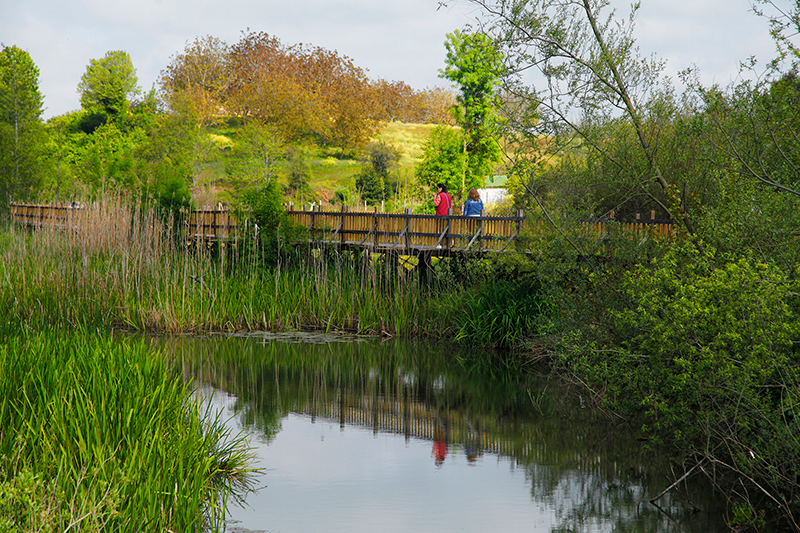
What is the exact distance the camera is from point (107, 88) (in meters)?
60.5

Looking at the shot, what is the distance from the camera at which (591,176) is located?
8.62 meters

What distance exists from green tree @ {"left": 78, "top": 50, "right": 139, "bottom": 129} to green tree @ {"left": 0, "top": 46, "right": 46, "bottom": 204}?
21.2 m

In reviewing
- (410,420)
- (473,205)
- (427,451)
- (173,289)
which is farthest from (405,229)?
(427,451)

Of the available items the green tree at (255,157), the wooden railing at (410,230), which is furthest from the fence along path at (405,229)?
the green tree at (255,157)

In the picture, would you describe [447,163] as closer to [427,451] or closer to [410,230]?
[410,230]

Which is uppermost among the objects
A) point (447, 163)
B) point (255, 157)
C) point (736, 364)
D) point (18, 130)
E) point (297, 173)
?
point (18, 130)

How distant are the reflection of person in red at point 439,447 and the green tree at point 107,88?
5717 centimetres

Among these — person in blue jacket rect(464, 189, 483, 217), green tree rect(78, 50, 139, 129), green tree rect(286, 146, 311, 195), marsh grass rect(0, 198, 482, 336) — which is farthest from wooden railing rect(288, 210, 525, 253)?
green tree rect(78, 50, 139, 129)

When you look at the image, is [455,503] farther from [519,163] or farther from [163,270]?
[163,270]

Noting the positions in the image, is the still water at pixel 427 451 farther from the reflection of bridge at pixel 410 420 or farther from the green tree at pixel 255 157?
the green tree at pixel 255 157

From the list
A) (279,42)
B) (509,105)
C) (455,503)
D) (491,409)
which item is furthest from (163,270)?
(279,42)

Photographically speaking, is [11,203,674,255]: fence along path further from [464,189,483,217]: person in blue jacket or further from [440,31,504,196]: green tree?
[440,31,504,196]: green tree

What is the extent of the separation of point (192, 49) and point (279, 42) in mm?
8976

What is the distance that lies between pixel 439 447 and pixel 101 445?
414cm
